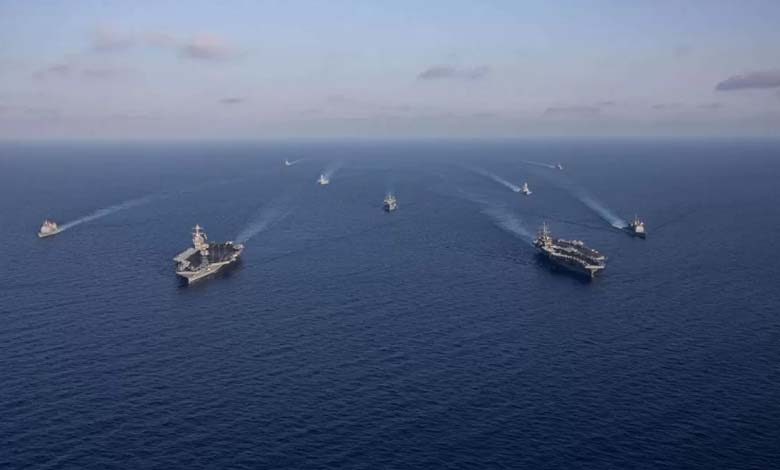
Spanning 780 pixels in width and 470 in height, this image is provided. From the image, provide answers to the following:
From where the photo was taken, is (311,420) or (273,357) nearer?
(311,420)

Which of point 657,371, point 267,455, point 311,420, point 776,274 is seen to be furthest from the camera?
point 776,274

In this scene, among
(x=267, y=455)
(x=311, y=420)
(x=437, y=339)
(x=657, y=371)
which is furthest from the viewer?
(x=437, y=339)

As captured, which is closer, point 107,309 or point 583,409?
point 583,409

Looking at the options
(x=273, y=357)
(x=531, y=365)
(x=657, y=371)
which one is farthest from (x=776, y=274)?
(x=273, y=357)

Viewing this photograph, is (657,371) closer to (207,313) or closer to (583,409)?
(583,409)

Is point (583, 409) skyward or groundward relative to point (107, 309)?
groundward

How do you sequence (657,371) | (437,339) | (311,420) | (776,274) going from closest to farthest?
1. (311,420)
2. (657,371)
3. (437,339)
4. (776,274)

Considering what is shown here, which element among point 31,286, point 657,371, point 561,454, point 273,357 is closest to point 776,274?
point 657,371

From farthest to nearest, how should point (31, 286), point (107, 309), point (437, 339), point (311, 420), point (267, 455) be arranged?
point (31, 286), point (107, 309), point (437, 339), point (311, 420), point (267, 455)

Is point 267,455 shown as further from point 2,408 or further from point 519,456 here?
point 2,408
